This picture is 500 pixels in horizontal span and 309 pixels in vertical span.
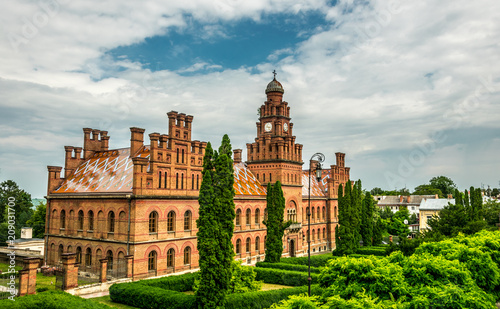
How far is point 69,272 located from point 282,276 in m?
19.0

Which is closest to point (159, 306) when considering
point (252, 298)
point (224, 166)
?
point (252, 298)

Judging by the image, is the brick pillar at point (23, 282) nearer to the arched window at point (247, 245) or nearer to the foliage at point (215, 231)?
→ the foliage at point (215, 231)

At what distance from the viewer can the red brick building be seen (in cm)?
3394

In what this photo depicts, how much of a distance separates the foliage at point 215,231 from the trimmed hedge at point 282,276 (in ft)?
38.9

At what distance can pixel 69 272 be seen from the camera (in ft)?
89.8

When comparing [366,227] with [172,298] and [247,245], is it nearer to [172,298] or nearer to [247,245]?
[247,245]

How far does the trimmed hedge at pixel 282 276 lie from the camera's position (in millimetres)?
34438

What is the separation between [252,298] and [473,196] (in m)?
54.6

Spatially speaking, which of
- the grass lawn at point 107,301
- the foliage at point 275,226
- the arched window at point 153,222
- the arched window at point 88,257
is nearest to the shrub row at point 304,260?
the foliage at point 275,226

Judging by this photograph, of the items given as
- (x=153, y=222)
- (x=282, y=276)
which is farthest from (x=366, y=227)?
(x=153, y=222)

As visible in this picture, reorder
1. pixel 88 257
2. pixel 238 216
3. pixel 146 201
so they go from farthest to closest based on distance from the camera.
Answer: pixel 238 216 → pixel 88 257 → pixel 146 201

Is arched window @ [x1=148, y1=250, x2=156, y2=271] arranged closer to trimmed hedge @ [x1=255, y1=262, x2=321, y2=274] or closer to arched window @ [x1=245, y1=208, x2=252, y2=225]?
trimmed hedge @ [x1=255, y1=262, x2=321, y2=274]

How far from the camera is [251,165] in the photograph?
176ft

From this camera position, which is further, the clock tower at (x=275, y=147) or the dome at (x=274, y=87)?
the dome at (x=274, y=87)
